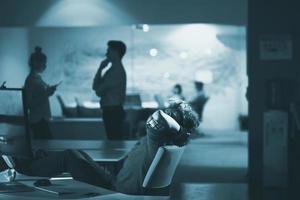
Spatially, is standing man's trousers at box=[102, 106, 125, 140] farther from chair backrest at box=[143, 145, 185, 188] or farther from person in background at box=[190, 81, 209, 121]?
person in background at box=[190, 81, 209, 121]

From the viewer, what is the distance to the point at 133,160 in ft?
14.5

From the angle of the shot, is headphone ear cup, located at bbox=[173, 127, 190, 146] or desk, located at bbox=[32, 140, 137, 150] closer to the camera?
headphone ear cup, located at bbox=[173, 127, 190, 146]

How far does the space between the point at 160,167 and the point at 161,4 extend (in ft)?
25.7

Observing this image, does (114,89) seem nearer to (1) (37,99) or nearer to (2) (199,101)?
(1) (37,99)

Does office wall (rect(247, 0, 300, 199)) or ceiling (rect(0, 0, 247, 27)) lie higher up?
ceiling (rect(0, 0, 247, 27))

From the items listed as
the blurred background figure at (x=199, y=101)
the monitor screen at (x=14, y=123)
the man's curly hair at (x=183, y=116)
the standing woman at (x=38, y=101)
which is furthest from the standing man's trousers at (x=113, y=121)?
the blurred background figure at (x=199, y=101)

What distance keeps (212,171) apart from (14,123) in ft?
19.4

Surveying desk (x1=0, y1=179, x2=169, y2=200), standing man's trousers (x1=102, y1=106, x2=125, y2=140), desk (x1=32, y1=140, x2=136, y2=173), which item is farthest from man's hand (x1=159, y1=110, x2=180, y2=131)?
standing man's trousers (x1=102, y1=106, x2=125, y2=140)

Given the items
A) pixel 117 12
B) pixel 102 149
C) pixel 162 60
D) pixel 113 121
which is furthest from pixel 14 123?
pixel 162 60

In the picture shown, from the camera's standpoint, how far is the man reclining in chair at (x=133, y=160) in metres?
4.16

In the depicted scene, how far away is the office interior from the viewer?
8.23 m

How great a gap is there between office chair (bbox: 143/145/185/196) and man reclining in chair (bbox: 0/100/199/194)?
0.42 feet

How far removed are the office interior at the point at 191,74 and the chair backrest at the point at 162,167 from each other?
225 millimetres

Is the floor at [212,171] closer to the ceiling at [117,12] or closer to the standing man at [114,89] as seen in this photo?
the standing man at [114,89]
